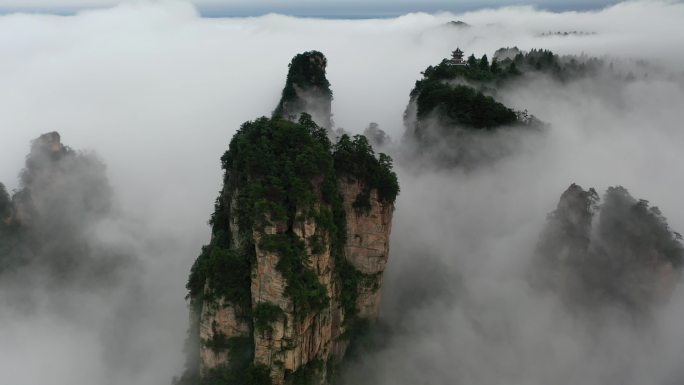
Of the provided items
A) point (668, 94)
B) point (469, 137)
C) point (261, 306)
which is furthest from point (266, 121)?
point (668, 94)

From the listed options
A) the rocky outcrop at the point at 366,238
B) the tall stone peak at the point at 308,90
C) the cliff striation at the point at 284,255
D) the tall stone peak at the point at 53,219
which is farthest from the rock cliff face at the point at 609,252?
the tall stone peak at the point at 53,219

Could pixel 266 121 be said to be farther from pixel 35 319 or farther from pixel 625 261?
pixel 35 319

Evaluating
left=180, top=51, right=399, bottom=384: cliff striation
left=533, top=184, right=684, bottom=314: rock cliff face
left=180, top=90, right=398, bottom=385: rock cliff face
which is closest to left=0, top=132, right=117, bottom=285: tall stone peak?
left=180, top=90, right=398, bottom=385: rock cliff face

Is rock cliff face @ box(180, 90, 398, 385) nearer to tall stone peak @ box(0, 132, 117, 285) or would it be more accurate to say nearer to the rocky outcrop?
the rocky outcrop

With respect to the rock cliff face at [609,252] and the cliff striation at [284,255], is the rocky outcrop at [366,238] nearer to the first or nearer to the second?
the cliff striation at [284,255]

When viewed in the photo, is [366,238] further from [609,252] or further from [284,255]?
[609,252]
